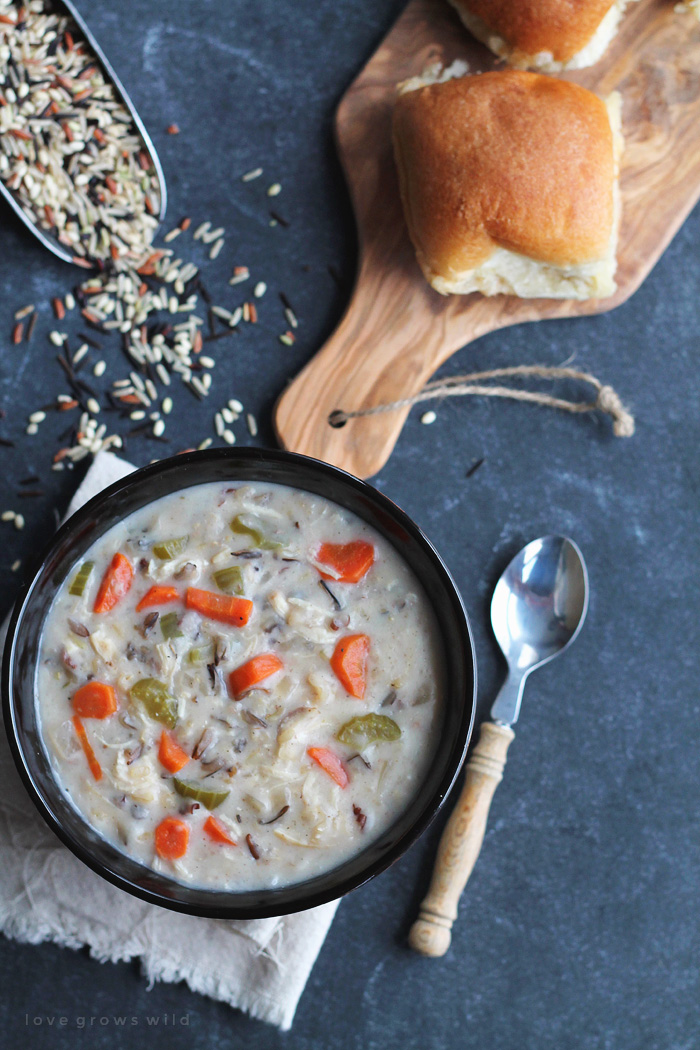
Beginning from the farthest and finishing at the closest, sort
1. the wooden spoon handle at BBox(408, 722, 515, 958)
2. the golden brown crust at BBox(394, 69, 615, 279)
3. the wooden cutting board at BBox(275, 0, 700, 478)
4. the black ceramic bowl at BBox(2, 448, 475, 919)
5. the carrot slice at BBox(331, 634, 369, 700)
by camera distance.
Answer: the wooden cutting board at BBox(275, 0, 700, 478) → the wooden spoon handle at BBox(408, 722, 515, 958) → the golden brown crust at BBox(394, 69, 615, 279) → the carrot slice at BBox(331, 634, 369, 700) → the black ceramic bowl at BBox(2, 448, 475, 919)

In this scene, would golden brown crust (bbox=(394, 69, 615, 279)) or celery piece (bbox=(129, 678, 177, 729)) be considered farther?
golden brown crust (bbox=(394, 69, 615, 279))

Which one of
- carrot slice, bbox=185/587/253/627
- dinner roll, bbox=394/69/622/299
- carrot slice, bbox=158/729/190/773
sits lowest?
carrot slice, bbox=158/729/190/773

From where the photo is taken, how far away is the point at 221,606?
247 centimetres

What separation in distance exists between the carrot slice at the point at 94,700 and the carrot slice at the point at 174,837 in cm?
36

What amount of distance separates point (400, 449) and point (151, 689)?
1.33 meters

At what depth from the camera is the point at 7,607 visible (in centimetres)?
304

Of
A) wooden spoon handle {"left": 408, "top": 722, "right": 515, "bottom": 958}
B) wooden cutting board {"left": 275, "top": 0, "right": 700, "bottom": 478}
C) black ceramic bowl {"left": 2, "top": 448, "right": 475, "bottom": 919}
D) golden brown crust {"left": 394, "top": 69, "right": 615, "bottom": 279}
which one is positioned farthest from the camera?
wooden cutting board {"left": 275, "top": 0, "right": 700, "bottom": 478}

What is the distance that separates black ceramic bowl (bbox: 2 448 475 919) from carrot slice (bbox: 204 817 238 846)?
0.16 metres

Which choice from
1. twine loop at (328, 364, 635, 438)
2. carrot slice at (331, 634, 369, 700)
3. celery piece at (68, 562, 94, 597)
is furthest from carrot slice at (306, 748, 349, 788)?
twine loop at (328, 364, 635, 438)

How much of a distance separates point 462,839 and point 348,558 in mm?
1164

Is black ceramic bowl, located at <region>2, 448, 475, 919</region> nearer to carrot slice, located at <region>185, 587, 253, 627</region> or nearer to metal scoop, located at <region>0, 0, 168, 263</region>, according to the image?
carrot slice, located at <region>185, 587, 253, 627</region>

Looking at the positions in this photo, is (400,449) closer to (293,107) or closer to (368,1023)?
(293,107)

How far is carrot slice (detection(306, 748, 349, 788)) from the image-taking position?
2445 millimetres

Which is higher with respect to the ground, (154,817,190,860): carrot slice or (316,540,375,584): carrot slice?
(316,540,375,584): carrot slice
